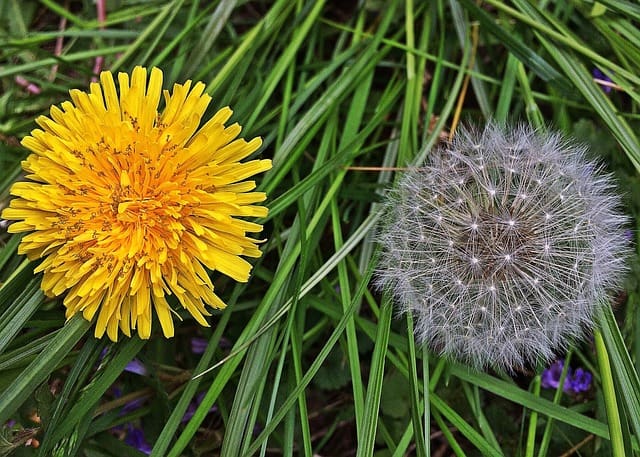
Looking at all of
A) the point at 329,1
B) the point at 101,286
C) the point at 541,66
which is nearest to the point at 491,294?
the point at 541,66

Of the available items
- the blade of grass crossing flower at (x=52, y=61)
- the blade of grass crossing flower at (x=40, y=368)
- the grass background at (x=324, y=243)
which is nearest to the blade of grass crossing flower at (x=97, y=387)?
the grass background at (x=324, y=243)

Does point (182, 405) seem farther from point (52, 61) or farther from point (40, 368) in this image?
point (52, 61)

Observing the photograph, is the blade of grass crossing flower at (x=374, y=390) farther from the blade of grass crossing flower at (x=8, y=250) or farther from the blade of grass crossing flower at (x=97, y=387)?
the blade of grass crossing flower at (x=8, y=250)

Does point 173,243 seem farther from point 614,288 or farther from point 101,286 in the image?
point 614,288

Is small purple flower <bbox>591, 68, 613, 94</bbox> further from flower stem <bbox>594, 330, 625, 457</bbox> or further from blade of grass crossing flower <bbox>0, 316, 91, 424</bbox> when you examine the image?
→ blade of grass crossing flower <bbox>0, 316, 91, 424</bbox>

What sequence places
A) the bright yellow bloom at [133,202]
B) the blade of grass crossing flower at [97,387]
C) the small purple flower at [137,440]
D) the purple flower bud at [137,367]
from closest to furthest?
the bright yellow bloom at [133,202] < the blade of grass crossing flower at [97,387] < the purple flower bud at [137,367] < the small purple flower at [137,440]

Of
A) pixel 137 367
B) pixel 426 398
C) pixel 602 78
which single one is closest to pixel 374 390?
pixel 426 398

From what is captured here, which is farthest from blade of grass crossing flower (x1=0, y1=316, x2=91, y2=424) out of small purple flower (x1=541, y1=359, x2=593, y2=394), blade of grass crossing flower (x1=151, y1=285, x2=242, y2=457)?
small purple flower (x1=541, y1=359, x2=593, y2=394)
